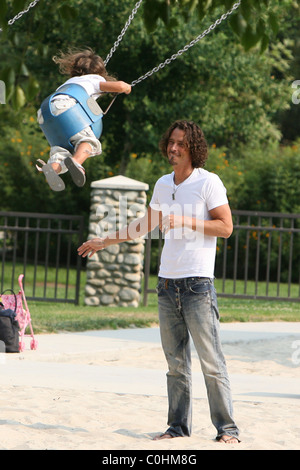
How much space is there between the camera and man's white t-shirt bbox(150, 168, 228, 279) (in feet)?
15.3

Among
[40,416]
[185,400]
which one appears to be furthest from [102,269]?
[185,400]

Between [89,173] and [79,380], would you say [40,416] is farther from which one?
[89,173]

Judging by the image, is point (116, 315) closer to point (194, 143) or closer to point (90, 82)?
point (90, 82)

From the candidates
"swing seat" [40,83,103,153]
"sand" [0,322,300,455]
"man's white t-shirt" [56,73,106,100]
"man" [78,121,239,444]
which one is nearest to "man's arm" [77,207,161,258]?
"man" [78,121,239,444]

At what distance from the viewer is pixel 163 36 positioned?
16.2 metres

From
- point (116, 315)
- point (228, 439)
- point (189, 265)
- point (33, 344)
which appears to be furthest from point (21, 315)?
point (189, 265)

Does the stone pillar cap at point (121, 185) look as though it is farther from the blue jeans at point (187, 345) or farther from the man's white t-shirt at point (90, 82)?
the blue jeans at point (187, 345)

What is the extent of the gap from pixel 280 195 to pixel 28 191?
6110 mm

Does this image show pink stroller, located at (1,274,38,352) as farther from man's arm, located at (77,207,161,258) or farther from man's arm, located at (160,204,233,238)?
man's arm, located at (160,204,233,238)

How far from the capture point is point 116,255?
42.3 ft

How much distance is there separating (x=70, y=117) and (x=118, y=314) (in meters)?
6.68

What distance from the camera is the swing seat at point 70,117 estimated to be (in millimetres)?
5039

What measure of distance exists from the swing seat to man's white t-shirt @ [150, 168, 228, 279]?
2.44 feet

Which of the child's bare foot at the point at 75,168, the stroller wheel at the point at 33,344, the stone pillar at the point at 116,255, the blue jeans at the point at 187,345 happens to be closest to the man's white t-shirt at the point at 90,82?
the child's bare foot at the point at 75,168
